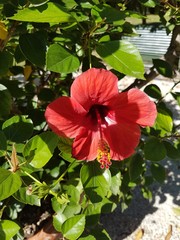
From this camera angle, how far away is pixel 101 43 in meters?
0.76

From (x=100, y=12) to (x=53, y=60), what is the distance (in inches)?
A: 5.6

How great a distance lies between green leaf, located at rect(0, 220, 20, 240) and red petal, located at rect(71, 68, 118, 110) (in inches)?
13.0

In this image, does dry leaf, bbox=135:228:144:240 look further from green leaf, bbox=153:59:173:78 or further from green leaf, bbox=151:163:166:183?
green leaf, bbox=153:59:173:78

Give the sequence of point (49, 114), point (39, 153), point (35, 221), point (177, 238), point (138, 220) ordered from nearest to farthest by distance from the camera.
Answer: point (49, 114), point (39, 153), point (35, 221), point (177, 238), point (138, 220)

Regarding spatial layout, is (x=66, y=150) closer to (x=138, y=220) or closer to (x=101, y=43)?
(x=101, y=43)

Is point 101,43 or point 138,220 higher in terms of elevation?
point 101,43

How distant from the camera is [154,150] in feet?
3.55

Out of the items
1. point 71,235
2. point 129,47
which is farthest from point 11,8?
point 71,235

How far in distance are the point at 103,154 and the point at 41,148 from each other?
152 millimetres

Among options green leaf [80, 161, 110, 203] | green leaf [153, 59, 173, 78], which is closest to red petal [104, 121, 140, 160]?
green leaf [80, 161, 110, 203]

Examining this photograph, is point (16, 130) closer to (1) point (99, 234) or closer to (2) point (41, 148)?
(2) point (41, 148)

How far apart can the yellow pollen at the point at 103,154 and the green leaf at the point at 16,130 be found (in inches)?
9.1

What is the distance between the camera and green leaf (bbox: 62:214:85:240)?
881 millimetres

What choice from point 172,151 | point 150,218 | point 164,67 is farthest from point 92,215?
point 150,218
